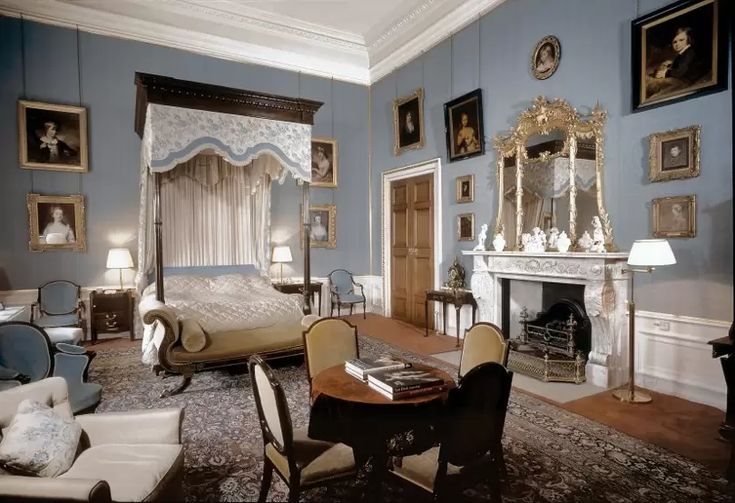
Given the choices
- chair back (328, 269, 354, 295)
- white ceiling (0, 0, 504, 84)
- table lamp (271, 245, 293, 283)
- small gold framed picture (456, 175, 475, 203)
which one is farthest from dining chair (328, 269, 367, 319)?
white ceiling (0, 0, 504, 84)

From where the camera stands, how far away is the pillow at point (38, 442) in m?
1.84

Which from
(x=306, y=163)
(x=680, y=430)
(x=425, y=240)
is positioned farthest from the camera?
(x=425, y=240)

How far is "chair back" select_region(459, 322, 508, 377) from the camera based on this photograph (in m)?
2.70

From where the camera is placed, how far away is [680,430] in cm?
324

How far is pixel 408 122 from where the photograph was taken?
7426 millimetres

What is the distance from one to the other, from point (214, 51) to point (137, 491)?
7.06 metres

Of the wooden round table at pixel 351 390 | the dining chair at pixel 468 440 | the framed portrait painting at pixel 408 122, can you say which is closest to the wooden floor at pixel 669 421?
the dining chair at pixel 468 440

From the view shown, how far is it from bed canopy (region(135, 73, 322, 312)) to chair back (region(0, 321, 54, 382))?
60.8 inches

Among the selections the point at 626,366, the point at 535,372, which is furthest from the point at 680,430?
the point at 535,372

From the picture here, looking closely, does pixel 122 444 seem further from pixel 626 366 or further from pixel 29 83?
pixel 29 83

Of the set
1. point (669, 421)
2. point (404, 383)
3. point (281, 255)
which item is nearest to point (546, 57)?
point (669, 421)

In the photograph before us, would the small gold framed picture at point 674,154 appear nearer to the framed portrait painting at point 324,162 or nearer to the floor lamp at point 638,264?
the floor lamp at point 638,264

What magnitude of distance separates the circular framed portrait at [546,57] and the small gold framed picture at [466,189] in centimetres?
157

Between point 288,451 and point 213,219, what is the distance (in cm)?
536
